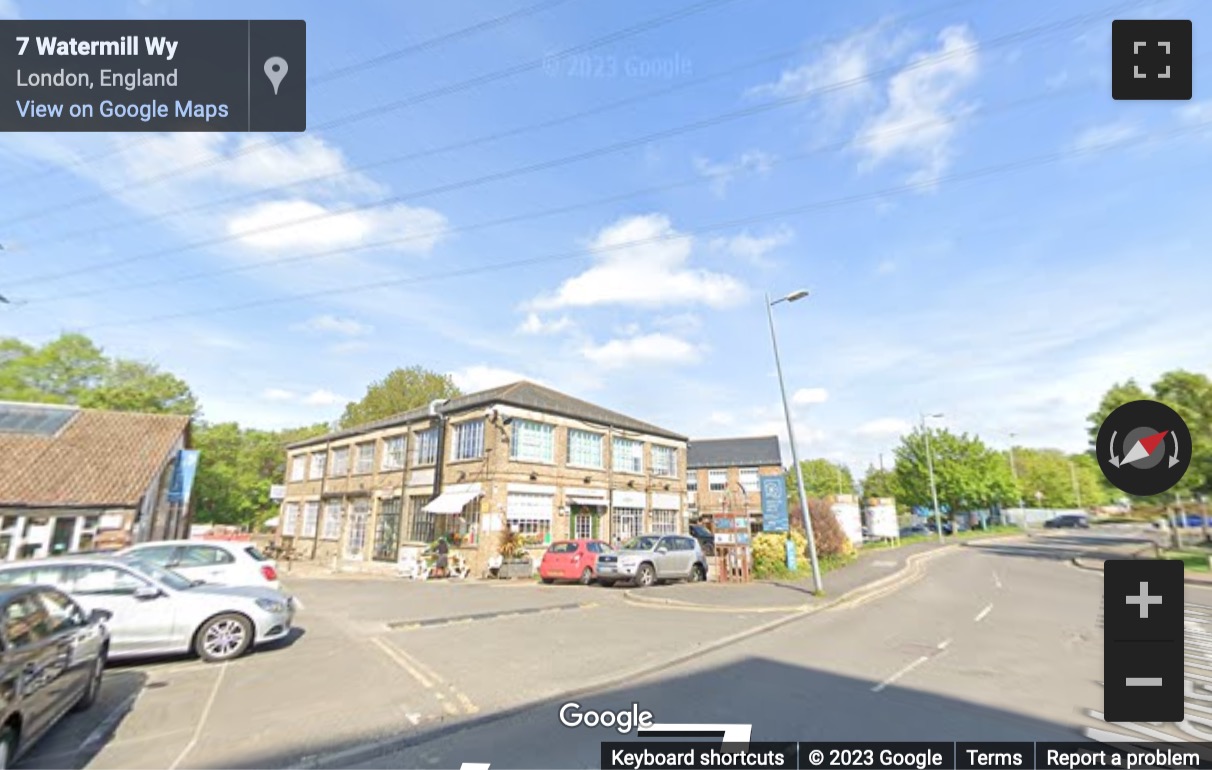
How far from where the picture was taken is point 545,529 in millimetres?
25500

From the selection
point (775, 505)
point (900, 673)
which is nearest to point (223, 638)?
point (900, 673)

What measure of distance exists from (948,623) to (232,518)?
209 feet

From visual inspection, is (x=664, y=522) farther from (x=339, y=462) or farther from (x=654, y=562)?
(x=339, y=462)

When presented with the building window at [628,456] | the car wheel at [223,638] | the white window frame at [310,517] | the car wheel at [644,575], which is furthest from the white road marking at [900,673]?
the white window frame at [310,517]

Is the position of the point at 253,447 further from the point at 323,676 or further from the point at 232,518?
the point at 323,676

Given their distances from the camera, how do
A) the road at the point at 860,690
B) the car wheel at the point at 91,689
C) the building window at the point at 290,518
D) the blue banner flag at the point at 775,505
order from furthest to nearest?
1. the building window at the point at 290,518
2. the blue banner flag at the point at 775,505
3. the car wheel at the point at 91,689
4. the road at the point at 860,690

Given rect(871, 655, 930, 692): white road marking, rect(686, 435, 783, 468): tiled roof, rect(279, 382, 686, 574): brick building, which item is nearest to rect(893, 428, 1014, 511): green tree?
rect(686, 435, 783, 468): tiled roof

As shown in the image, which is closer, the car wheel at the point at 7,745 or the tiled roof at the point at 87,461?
the car wheel at the point at 7,745

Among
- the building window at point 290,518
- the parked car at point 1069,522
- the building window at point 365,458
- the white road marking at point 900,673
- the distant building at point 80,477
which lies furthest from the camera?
the parked car at point 1069,522

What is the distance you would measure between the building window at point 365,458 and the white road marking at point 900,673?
2898 centimetres

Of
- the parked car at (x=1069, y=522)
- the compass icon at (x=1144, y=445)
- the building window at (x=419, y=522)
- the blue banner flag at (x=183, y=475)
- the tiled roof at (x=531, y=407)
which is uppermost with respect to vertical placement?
the tiled roof at (x=531, y=407)

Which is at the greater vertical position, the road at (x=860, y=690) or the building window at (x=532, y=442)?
the building window at (x=532, y=442)

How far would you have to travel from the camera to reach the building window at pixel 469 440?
992 inches

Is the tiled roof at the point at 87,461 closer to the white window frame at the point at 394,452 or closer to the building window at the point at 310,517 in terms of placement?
the white window frame at the point at 394,452
